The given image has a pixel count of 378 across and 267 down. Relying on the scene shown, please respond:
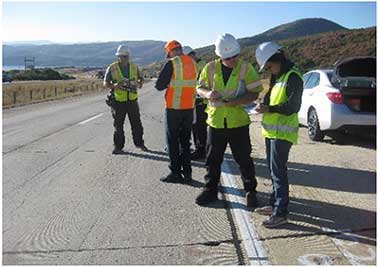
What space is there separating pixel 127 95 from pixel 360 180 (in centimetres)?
462

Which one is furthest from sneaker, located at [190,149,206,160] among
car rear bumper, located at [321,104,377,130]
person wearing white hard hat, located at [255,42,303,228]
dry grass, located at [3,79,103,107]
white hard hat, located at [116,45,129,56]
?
dry grass, located at [3,79,103,107]

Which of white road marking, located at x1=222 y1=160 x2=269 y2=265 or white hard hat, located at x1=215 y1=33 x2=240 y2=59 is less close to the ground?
white hard hat, located at x1=215 y1=33 x2=240 y2=59

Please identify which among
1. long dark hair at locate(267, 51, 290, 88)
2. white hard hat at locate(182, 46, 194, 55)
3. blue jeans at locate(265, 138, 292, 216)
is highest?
white hard hat at locate(182, 46, 194, 55)

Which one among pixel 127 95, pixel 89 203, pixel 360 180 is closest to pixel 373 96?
pixel 360 180

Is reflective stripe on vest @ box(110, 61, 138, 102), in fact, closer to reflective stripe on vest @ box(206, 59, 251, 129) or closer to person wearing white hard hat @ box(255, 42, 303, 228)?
reflective stripe on vest @ box(206, 59, 251, 129)

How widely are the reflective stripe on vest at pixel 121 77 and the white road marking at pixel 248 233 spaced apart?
3.68 meters

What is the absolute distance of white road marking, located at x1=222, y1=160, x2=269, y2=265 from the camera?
445 cm

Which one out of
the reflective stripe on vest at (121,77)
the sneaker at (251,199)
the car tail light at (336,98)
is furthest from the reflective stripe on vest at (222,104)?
the car tail light at (336,98)

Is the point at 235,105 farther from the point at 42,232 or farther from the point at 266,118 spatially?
the point at 42,232

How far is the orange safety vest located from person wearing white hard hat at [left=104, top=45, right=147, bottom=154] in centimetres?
261

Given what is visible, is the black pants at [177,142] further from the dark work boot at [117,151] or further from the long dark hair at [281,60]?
the dark work boot at [117,151]

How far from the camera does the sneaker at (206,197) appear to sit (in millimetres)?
Answer: 6176

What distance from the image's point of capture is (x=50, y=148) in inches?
420

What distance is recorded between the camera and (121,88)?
9.92 metres
